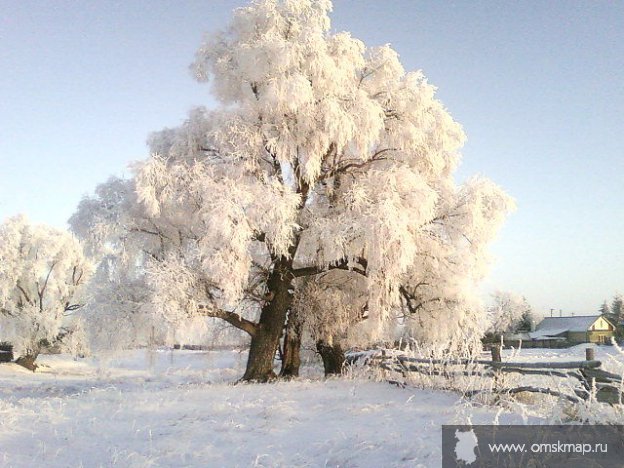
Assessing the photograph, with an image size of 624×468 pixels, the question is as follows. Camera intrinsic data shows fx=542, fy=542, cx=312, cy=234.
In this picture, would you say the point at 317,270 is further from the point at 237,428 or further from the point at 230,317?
the point at 237,428

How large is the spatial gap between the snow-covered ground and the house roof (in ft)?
261

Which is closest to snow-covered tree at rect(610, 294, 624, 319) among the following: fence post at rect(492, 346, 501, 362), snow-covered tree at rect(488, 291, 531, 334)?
snow-covered tree at rect(488, 291, 531, 334)

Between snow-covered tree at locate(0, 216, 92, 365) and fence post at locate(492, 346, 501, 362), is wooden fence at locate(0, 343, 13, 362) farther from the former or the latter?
fence post at locate(492, 346, 501, 362)

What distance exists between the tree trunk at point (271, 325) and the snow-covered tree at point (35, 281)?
2080 centimetres

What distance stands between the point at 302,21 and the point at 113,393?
1102cm

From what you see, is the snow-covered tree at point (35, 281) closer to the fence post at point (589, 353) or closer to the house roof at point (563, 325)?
the fence post at point (589, 353)

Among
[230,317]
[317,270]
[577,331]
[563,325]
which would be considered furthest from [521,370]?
[563,325]

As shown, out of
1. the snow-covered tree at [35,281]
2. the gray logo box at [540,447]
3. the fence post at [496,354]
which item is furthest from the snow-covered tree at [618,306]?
the gray logo box at [540,447]

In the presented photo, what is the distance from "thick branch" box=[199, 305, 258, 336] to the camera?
14211 millimetres

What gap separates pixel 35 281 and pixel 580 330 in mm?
74677

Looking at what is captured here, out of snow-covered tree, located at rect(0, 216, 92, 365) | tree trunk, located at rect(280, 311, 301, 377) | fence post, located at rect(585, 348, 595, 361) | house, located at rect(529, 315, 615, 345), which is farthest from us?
house, located at rect(529, 315, 615, 345)

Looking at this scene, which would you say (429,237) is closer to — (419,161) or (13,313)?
(419,161)

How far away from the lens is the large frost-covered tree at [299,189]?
13.7 meters

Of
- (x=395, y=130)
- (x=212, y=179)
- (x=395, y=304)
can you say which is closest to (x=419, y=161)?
(x=395, y=130)
